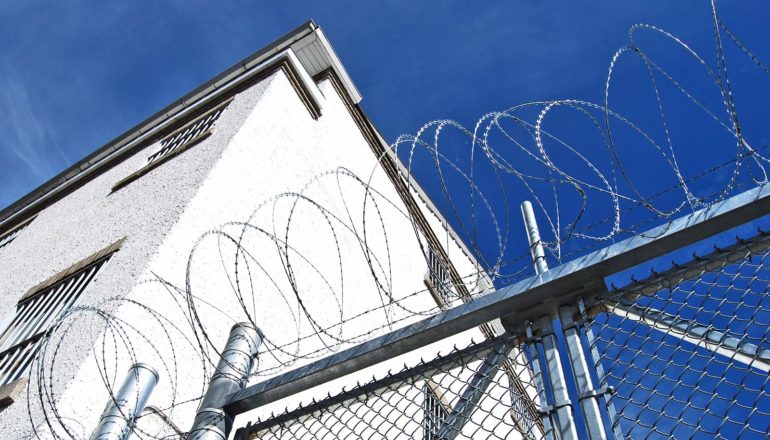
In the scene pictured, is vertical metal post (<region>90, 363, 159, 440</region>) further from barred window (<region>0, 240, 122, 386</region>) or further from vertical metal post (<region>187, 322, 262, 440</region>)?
barred window (<region>0, 240, 122, 386</region>)

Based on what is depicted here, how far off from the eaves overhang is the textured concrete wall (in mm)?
427

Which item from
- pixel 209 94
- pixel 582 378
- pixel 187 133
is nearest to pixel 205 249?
pixel 187 133

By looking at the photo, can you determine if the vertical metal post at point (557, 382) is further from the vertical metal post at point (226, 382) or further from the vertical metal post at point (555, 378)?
the vertical metal post at point (226, 382)

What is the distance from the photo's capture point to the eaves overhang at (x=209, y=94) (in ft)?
31.5

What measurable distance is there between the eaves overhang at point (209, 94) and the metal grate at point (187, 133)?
0.48 metres

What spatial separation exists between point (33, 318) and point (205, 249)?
215 cm

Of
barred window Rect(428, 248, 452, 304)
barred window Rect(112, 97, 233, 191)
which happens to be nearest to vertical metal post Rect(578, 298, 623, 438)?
barred window Rect(428, 248, 452, 304)

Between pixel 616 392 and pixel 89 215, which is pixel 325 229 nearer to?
pixel 89 215

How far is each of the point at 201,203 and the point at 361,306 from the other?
8.77 feet

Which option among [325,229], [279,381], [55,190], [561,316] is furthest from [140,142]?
[561,316]

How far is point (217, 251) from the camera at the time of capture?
5.81m

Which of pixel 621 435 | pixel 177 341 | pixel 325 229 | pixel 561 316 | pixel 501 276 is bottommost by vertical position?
pixel 621 435

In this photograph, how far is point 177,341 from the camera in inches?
193

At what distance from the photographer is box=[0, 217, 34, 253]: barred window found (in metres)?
10.3
